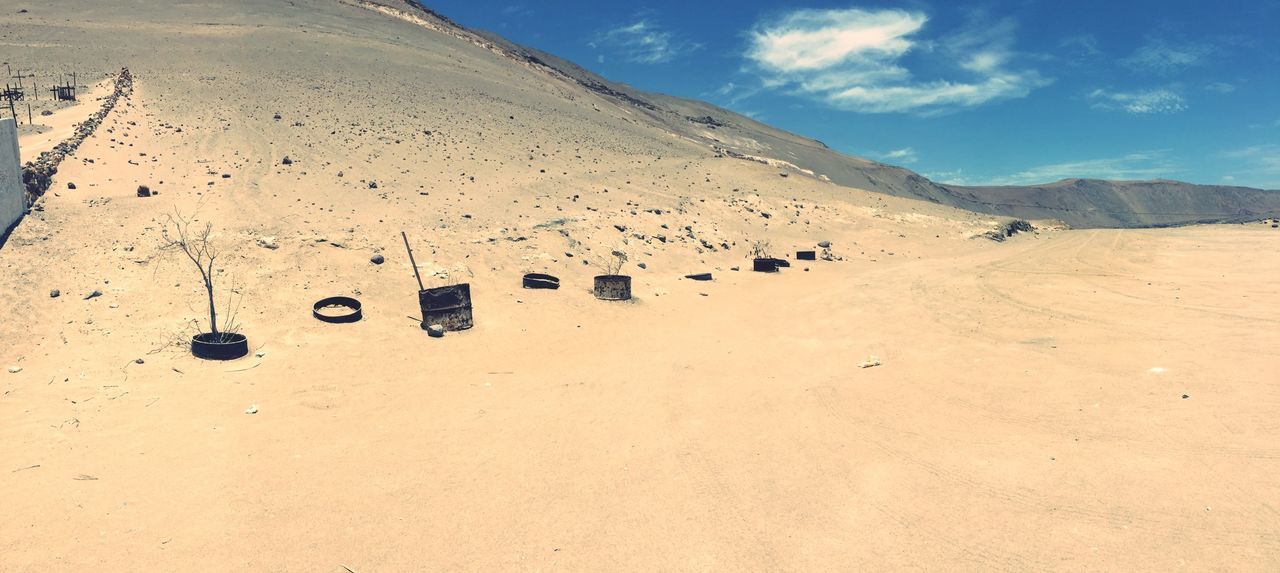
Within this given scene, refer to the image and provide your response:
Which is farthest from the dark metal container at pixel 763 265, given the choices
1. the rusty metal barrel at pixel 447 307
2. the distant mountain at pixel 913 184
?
the distant mountain at pixel 913 184

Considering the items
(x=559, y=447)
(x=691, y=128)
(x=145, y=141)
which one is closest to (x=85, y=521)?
(x=559, y=447)

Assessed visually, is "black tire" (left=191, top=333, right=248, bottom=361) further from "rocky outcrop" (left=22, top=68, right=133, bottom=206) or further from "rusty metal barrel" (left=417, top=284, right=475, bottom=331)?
"rocky outcrop" (left=22, top=68, right=133, bottom=206)

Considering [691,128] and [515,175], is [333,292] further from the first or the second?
[691,128]

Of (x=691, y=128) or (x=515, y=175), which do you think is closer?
(x=515, y=175)

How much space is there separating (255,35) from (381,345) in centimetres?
3408

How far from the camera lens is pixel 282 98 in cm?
2712

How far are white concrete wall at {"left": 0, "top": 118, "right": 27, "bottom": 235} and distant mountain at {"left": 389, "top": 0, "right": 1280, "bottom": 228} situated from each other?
138ft

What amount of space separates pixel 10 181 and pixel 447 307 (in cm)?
818

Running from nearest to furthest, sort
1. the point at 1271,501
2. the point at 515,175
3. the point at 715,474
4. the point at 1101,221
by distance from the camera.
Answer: the point at 1271,501
the point at 715,474
the point at 515,175
the point at 1101,221

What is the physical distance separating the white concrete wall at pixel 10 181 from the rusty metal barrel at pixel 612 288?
1066 centimetres

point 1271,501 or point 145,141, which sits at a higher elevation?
point 145,141

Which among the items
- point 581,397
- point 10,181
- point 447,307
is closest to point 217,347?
point 447,307

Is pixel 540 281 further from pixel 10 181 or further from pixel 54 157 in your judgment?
pixel 54 157

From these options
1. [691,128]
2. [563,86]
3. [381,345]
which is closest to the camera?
[381,345]
